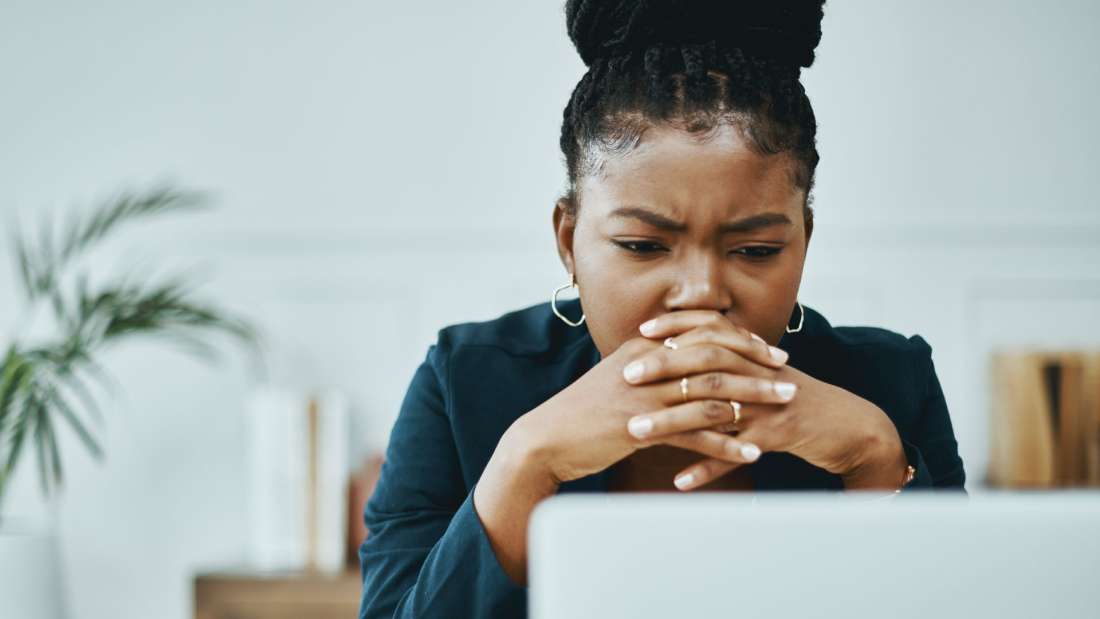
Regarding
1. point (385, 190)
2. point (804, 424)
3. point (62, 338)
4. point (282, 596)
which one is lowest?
point (282, 596)

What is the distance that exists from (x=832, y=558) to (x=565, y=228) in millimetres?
730

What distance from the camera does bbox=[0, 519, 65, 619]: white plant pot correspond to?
218 cm

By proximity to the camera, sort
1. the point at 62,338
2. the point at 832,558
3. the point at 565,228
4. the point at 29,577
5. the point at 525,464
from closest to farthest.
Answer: the point at 832,558, the point at 525,464, the point at 565,228, the point at 29,577, the point at 62,338

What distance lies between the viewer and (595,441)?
0.87m

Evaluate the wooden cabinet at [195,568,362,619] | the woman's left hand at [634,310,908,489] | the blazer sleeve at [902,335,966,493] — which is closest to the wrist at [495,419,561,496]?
the woman's left hand at [634,310,908,489]

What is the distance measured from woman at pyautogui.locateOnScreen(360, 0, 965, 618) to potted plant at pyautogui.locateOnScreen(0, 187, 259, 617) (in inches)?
57.1

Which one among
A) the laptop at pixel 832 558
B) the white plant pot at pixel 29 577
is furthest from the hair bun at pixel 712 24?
A: the white plant pot at pixel 29 577

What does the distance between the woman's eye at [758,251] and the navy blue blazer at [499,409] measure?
23 cm

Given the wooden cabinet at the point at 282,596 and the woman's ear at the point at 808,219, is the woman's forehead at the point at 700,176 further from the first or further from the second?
the wooden cabinet at the point at 282,596

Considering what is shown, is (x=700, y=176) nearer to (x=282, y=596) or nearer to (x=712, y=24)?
(x=712, y=24)

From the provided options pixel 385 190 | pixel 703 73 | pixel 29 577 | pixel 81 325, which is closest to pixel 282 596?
pixel 29 577

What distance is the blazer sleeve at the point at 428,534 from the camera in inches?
33.4

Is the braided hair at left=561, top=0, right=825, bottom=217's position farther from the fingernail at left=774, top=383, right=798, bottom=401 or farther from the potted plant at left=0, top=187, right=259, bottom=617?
the potted plant at left=0, top=187, right=259, bottom=617

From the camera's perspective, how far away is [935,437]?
1153mm
